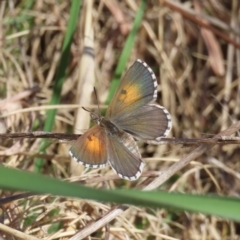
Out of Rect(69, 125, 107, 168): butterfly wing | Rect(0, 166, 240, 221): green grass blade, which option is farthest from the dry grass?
Rect(0, 166, 240, 221): green grass blade

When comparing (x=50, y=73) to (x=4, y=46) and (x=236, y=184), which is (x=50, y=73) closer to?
(x=4, y=46)

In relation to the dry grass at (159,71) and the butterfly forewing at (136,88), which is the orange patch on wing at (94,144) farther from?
the dry grass at (159,71)

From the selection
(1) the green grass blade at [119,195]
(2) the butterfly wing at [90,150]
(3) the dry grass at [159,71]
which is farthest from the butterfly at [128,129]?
(3) the dry grass at [159,71]

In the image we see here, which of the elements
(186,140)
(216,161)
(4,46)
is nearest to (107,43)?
(4,46)

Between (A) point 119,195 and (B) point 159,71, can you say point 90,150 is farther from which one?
(B) point 159,71

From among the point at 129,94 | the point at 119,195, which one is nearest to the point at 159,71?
the point at 129,94
